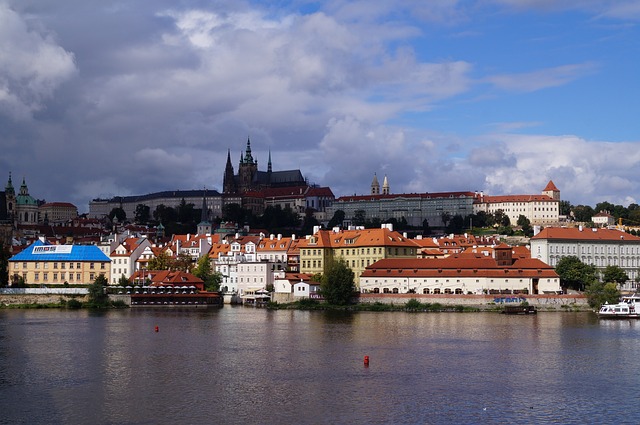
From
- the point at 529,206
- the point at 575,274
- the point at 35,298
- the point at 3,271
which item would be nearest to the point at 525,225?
the point at 529,206

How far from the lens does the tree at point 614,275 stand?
80.0 metres

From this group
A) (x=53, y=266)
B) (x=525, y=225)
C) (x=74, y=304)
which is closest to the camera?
(x=74, y=304)

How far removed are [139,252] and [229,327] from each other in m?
40.2

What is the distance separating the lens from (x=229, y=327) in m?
54.8

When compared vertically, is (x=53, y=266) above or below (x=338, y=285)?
above

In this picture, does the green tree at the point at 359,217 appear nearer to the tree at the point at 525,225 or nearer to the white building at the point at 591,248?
the tree at the point at 525,225

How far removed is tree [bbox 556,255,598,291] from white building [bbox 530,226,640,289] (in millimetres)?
7471

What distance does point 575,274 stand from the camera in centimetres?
7638

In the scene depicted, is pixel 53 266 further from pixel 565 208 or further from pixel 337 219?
pixel 565 208

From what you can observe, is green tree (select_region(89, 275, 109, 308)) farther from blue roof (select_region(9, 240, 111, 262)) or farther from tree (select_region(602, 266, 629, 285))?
tree (select_region(602, 266, 629, 285))

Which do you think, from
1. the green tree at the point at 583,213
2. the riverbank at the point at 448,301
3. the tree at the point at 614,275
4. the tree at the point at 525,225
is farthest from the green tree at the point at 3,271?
the green tree at the point at 583,213

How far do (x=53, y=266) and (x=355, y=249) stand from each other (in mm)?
26535

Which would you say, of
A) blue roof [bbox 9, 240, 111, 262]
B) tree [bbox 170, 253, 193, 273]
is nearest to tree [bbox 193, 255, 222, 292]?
tree [bbox 170, 253, 193, 273]

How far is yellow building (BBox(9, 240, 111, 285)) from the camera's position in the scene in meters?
82.0
